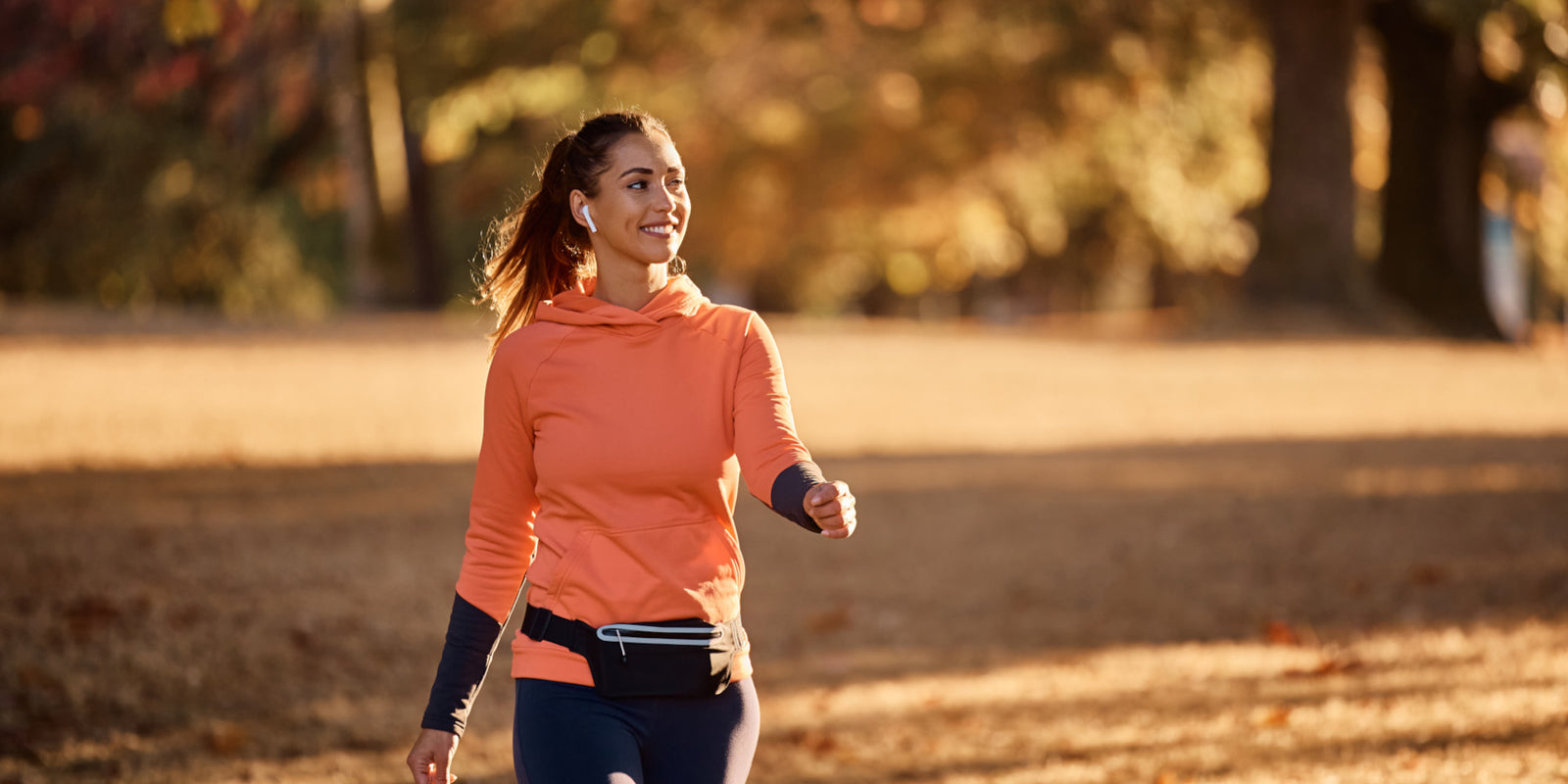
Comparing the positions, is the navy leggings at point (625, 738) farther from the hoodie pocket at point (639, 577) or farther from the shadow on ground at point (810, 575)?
the shadow on ground at point (810, 575)

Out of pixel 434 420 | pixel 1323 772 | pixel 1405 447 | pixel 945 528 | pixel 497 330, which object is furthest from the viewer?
pixel 434 420

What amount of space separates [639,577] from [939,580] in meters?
5.74

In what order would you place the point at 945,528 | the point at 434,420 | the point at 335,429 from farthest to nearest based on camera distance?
1. the point at 434,420
2. the point at 335,429
3. the point at 945,528

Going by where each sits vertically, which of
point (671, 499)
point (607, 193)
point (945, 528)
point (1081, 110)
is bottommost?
point (945, 528)

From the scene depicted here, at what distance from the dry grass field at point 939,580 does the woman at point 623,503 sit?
250 cm

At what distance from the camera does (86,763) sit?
4.96m

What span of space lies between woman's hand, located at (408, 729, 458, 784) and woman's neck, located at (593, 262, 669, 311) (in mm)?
873

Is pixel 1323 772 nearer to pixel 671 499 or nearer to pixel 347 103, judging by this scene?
pixel 671 499

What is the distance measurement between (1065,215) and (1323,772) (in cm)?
2806

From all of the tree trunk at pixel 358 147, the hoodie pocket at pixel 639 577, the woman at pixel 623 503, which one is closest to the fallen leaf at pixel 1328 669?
the woman at pixel 623 503

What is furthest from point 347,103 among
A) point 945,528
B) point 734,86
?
point 945,528

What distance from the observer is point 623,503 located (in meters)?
2.71

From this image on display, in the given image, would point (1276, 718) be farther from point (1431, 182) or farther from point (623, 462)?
point (1431, 182)

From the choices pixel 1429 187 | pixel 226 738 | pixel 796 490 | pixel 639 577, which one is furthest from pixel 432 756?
pixel 1429 187
